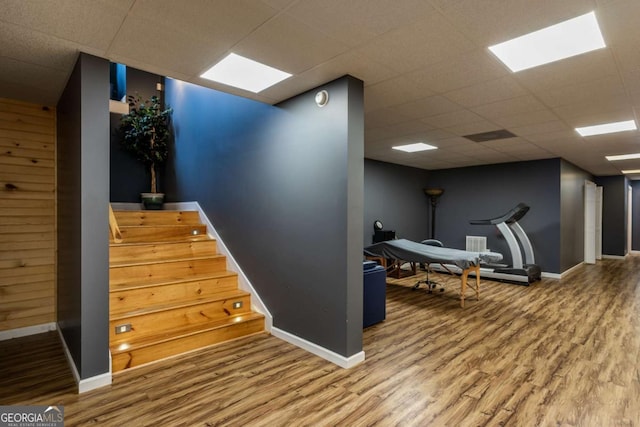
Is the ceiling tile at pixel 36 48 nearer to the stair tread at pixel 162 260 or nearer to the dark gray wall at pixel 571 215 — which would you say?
the stair tread at pixel 162 260

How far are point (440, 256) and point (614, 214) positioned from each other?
8.20 m

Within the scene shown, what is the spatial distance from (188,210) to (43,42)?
3017 millimetres

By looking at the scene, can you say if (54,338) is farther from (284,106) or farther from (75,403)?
(284,106)

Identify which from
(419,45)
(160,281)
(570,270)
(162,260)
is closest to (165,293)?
(160,281)

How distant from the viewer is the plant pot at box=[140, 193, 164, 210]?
5297 millimetres

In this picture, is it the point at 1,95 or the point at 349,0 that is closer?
the point at 349,0

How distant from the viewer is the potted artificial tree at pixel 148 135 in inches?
209

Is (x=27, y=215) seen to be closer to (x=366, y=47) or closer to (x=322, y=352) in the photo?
(x=322, y=352)

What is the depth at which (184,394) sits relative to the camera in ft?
7.79

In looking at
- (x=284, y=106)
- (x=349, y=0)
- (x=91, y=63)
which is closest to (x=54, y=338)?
(x=91, y=63)

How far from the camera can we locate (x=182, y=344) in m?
3.02

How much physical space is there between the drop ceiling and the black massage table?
Answer: 1920mm

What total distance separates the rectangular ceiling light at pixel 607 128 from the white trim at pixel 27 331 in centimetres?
661

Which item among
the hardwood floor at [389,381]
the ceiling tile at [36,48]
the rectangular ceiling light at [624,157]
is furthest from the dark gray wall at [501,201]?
the ceiling tile at [36,48]
